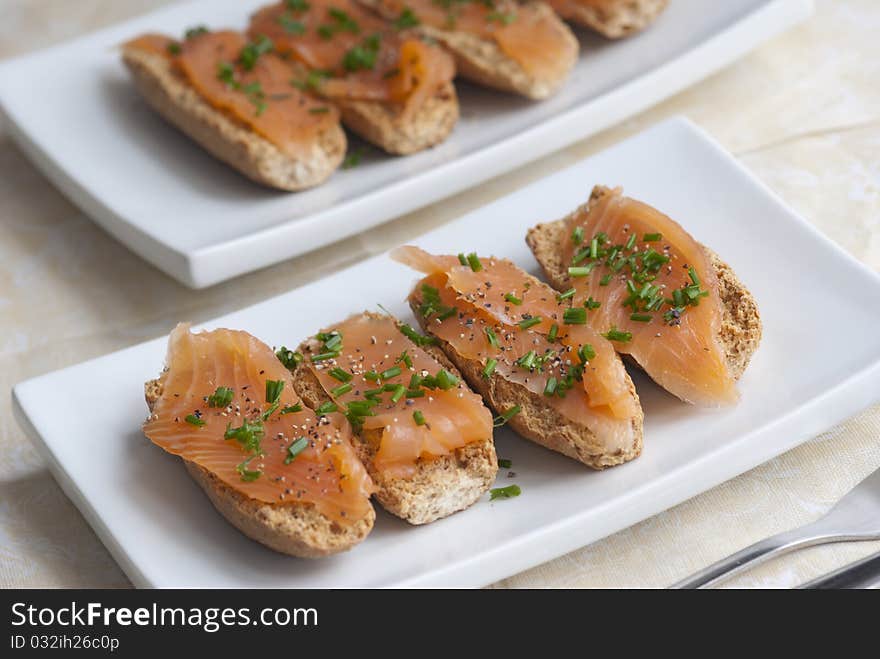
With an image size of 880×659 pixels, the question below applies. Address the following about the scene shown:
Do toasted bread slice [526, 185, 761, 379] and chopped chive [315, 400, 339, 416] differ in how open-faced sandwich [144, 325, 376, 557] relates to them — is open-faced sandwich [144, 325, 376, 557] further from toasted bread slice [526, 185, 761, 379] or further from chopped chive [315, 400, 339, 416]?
toasted bread slice [526, 185, 761, 379]

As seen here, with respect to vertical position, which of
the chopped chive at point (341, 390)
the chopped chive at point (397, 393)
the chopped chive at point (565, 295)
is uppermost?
the chopped chive at point (565, 295)

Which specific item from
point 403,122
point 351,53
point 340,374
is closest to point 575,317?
point 340,374

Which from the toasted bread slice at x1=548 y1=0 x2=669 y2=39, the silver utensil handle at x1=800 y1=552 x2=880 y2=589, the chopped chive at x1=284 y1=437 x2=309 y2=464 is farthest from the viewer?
the toasted bread slice at x1=548 y1=0 x2=669 y2=39

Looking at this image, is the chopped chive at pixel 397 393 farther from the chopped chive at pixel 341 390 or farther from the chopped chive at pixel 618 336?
the chopped chive at pixel 618 336

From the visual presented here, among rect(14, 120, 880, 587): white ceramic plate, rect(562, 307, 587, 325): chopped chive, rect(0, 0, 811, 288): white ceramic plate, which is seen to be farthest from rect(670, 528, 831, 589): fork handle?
rect(0, 0, 811, 288): white ceramic plate

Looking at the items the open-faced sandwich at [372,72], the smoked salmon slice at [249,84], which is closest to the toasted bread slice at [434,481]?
the smoked salmon slice at [249,84]

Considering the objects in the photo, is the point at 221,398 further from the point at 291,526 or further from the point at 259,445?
the point at 291,526
